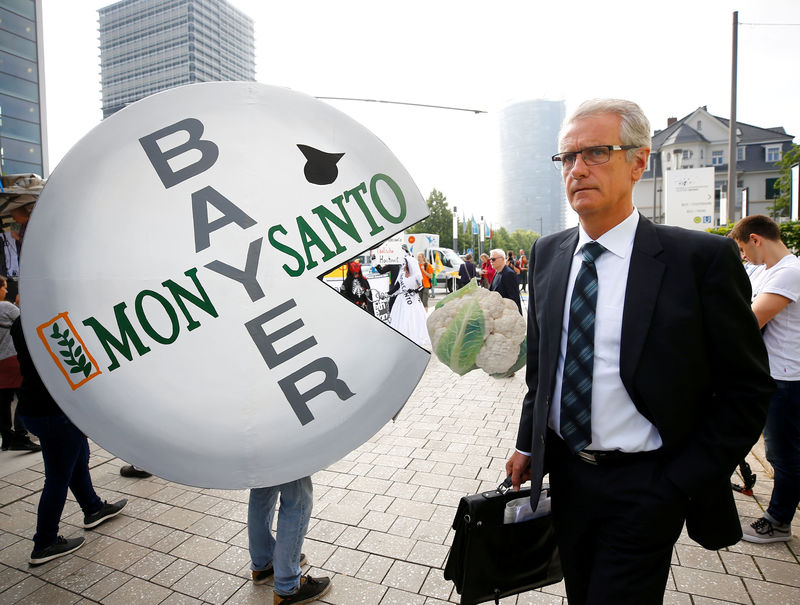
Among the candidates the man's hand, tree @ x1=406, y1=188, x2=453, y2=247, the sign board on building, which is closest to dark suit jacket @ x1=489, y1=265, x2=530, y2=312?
the man's hand

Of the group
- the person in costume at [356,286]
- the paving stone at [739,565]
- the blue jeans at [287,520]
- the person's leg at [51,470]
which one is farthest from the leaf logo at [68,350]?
the person in costume at [356,286]

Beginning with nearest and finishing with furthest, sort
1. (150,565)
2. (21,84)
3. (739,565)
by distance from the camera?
(739,565)
(150,565)
(21,84)

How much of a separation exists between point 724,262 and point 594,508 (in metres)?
0.82

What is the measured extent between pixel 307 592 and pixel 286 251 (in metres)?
1.81

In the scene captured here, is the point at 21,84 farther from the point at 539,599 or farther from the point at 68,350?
the point at 539,599

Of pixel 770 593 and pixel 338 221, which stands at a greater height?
pixel 338 221

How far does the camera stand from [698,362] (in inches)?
52.8

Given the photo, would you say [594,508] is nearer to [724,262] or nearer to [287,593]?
[724,262]

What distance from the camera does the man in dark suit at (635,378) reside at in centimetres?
133

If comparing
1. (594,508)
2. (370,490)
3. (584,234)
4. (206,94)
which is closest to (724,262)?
(584,234)

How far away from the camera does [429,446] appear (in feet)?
14.3

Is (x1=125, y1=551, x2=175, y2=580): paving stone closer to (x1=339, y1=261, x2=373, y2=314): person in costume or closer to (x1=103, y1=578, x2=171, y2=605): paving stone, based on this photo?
(x1=103, y1=578, x2=171, y2=605): paving stone

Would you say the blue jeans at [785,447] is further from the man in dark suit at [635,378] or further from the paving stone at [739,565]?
the man in dark suit at [635,378]

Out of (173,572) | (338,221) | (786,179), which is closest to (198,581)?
(173,572)
